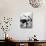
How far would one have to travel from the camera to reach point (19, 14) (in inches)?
148

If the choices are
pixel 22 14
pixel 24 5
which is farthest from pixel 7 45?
pixel 24 5

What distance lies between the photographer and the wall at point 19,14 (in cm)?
372

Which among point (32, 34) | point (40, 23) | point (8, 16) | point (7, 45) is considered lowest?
point (7, 45)

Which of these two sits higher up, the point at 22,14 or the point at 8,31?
the point at 22,14

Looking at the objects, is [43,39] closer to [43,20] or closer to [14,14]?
[43,20]

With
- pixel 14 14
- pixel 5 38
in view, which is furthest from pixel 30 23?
pixel 5 38

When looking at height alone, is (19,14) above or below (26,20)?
above

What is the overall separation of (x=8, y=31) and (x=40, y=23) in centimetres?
102

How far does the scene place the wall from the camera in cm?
372

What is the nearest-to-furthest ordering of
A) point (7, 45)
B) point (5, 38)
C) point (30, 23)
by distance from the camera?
1. point (7, 45)
2. point (5, 38)
3. point (30, 23)

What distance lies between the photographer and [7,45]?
10.7 ft

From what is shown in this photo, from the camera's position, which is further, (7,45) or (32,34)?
(32,34)

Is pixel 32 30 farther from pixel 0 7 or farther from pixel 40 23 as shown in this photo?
pixel 0 7

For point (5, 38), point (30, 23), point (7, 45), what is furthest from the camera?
point (30, 23)
